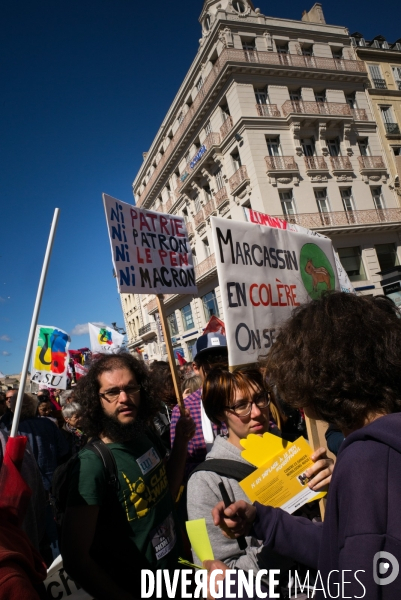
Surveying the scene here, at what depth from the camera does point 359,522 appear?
90 centimetres

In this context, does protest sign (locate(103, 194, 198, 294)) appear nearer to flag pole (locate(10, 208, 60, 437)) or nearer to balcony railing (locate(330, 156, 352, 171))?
flag pole (locate(10, 208, 60, 437))

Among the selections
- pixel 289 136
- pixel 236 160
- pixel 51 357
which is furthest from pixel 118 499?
pixel 289 136

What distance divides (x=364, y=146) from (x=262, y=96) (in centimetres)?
647

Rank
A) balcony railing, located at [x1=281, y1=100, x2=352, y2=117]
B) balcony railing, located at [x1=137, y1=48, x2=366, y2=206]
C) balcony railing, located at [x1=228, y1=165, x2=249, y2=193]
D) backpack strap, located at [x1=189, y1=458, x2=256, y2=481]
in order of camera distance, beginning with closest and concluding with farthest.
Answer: backpack strap, located at [x1=189, y1=458, x2=256, y2=481] → balcony railing, located at [x1=228, y1=165, x2=249, y2=193] → balcony railing, located at [x1=137, y1=48, x2=366, y2=206] → balcony railing, located at [x1=281, y1=100, x2=352, y2=117]

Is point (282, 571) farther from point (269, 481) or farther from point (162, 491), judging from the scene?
point (162, 491)

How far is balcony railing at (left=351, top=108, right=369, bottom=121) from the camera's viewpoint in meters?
22.2

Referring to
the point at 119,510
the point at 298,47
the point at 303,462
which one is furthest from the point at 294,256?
the point at 298,47

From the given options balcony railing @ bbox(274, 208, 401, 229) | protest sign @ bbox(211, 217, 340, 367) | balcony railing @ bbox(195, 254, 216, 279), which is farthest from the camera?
balcony railing @ bbox(195, 254, 216, 279)

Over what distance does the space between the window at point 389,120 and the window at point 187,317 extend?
15976mm

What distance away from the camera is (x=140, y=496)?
2027mm

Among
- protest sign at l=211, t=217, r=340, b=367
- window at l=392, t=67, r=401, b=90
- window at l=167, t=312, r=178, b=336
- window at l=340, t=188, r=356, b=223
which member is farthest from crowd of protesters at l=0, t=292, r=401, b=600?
window at l=392, t=67, r=401, b=90

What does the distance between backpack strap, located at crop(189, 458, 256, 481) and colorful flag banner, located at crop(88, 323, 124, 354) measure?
24.0 ft

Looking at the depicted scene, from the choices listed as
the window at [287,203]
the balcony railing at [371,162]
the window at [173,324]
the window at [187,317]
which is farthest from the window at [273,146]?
the window at [173,324]

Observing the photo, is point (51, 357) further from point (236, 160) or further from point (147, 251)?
point (236, 160)
